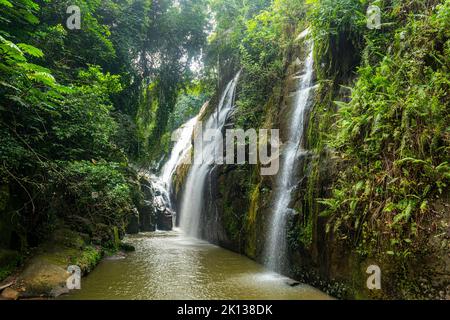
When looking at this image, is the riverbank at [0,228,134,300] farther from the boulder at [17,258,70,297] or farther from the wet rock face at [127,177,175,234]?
the wet rock face at [127,177,175,234]

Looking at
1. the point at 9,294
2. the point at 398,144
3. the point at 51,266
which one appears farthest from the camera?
the point at 51,266

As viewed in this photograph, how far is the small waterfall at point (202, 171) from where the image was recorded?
14438 millimetres

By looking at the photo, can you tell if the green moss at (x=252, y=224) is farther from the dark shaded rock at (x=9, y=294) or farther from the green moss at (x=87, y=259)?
the dark shaded rock at (x=9, y=294)

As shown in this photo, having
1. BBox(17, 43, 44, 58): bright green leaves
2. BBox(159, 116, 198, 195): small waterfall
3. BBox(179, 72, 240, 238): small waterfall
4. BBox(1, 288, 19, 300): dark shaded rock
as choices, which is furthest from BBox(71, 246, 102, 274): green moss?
BBox(159, 116, 198, 195): small waterfall

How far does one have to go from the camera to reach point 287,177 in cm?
820

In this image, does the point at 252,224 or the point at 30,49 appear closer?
the point at 30,49

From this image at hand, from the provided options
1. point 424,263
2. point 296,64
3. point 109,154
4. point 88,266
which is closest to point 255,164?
point 296,64

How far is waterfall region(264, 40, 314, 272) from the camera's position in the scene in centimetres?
767

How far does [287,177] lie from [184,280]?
3.55 metres

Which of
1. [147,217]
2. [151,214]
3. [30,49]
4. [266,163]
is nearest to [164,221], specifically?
[151,214]

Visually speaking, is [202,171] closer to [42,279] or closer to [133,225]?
[133,225]

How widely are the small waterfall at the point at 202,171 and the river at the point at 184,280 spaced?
15.8ft

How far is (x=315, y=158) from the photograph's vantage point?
7.06 meters

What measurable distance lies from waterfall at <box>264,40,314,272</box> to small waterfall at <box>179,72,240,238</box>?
4.91m
